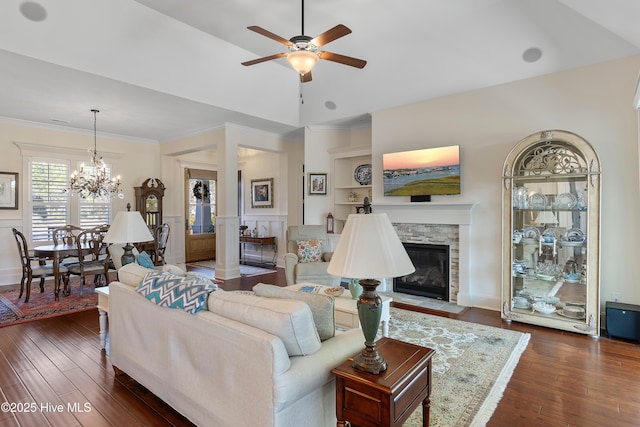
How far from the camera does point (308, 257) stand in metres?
5.34

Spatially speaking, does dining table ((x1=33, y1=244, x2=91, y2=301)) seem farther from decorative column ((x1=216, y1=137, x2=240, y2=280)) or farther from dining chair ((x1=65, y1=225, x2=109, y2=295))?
decorative column ((x1=216, y1=137, x2=240, y2=280))

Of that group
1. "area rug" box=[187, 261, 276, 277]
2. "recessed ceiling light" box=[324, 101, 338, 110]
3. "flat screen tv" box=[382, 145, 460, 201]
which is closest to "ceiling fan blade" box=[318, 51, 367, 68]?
"flat screen tv" box=[382, 145, 460, 201]

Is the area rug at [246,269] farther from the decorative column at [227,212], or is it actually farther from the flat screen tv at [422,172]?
the flat screen tv at [422,172]

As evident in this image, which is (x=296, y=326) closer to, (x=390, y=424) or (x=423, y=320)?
(x=390, y=424)

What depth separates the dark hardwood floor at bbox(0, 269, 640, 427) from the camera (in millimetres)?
2189

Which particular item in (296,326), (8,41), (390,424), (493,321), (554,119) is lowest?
(493,321)

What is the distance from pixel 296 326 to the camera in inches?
62.8

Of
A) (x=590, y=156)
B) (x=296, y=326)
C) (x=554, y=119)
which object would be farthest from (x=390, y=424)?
(x=554, y=119)

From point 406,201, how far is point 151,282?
3985mm

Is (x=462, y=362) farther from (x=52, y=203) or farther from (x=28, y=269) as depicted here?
(x=52, y=203)

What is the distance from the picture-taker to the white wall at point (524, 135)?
3.62m

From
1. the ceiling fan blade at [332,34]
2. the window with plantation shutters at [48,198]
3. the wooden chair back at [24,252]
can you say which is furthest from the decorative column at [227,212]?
the ceiling fan blade at [332,34]

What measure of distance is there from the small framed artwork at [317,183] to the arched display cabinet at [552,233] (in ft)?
11.1

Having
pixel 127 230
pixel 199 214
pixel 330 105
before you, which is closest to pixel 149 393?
pixel 127 230
